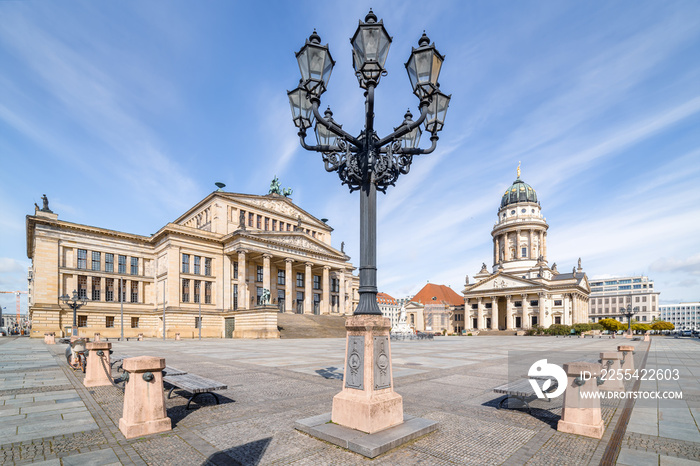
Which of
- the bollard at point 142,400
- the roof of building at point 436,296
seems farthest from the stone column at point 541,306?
the bollard at point 142,400

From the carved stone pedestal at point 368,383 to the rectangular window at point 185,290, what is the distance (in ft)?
155

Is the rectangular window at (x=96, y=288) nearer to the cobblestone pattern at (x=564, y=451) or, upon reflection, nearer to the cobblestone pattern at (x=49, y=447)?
the cobblestone pattern at (x=49, y=447)

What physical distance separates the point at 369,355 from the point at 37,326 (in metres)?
48.8

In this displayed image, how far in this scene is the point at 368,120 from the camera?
6652 mm

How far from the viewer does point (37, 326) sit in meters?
40.4

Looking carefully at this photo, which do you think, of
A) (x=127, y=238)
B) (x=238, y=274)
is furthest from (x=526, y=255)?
(x=127, y=238)

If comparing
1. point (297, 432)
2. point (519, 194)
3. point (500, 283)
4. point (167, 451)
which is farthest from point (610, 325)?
point (167, 451)

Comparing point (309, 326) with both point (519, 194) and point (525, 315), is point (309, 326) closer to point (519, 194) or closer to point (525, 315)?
point (525, 315)

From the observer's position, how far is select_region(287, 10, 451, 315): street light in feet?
20.3

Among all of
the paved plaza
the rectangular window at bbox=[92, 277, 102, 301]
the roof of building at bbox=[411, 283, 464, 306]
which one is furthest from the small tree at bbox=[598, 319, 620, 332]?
the rectangular window at bbox=[92, 277, 102, 301]

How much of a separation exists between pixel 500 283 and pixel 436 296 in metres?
28.9

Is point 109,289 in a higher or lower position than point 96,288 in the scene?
→ lower

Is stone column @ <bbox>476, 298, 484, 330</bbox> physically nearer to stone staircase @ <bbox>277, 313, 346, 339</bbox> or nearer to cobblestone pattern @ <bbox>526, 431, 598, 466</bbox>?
stone staircase @ <bbox>277, 313, 346, 339</bbox>

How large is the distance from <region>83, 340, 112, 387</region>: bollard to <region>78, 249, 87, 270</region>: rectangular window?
1652 inches
